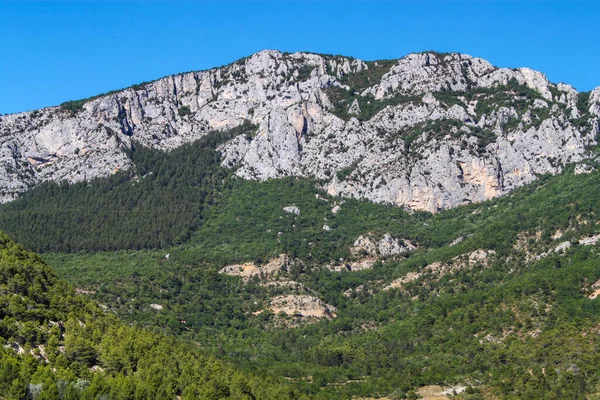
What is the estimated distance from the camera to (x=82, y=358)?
81.5m

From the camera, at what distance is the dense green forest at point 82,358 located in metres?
73.0

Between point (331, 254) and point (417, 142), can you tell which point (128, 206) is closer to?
point (331, 254)

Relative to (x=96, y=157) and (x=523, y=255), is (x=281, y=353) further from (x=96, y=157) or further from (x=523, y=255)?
(x=96, y=157)

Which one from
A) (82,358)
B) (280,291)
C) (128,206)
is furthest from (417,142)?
(82,358)

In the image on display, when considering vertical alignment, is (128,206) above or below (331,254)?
above

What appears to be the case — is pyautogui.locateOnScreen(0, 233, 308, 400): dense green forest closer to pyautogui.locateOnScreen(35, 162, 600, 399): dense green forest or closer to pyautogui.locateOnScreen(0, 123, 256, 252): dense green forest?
pyautogui.locateOnScreen(35, 162, 600, 399): dense green forest

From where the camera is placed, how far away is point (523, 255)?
438 ft

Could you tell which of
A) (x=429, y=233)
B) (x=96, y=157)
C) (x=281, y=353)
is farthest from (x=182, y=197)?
(x=281, y=353)

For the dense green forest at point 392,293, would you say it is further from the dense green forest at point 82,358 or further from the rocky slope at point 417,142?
the dense green forest at point 82,358

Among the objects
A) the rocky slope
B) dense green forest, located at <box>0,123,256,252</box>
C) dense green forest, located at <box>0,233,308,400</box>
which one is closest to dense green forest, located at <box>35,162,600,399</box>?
dense green forest, located at <box>0,123,256,252</box>

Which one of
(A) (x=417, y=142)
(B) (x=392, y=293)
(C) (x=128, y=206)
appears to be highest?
(A) (x=417, y=142)

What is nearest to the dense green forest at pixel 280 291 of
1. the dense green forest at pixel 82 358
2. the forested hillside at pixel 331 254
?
the dense green forest at pixel 82 358

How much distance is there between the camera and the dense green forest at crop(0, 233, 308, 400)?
72975 millimetres

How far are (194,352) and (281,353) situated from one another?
2334 centimetres
